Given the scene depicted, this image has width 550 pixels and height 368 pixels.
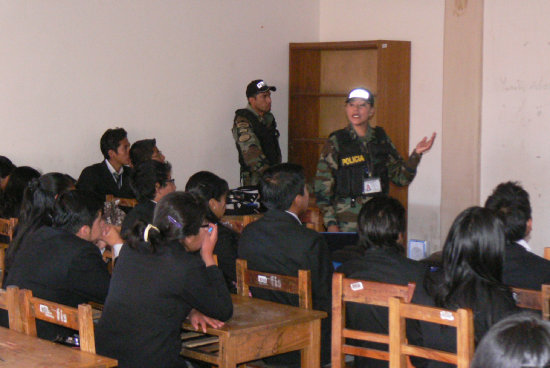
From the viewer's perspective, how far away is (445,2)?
22.5 feet

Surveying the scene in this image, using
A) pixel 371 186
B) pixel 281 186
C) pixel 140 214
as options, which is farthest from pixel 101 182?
pixel 281 186

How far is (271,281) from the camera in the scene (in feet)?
10.3

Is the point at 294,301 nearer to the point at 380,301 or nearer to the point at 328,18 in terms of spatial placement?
the point at 380,301

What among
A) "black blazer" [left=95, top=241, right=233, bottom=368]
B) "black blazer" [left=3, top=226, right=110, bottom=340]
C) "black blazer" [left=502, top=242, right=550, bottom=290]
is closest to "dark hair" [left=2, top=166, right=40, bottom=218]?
"black blazer" [left=3, top=226, right=110, bottom=340]

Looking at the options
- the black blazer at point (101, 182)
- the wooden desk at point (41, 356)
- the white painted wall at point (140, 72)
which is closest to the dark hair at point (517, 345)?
the wooden desk at point (41, 356)

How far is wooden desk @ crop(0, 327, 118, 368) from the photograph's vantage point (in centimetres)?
228

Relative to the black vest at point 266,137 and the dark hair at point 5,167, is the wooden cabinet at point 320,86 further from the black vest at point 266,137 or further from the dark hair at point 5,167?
the dark hair at point 5,167

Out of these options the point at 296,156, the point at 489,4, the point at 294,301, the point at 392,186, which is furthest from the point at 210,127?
the point at 294,301

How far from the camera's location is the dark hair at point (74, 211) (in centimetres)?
325

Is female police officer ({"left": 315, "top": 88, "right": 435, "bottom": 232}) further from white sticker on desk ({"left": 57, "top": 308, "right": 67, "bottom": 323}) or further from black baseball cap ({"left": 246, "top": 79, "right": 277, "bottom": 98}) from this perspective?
white sticker on desk ({"left": 57, "top": 308, "right": 67, "bottom": 323})

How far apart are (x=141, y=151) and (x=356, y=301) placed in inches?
148

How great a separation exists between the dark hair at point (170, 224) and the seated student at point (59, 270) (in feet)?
1.33

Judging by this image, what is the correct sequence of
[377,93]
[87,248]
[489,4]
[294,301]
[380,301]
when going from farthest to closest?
[377,93] → [489,4] → [294,301] → [87,248] → [380,301]

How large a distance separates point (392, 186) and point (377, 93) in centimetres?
86
